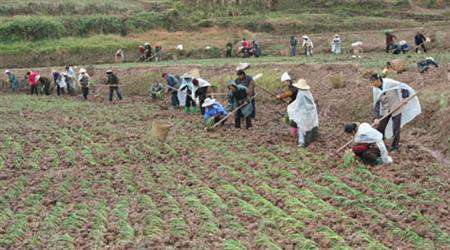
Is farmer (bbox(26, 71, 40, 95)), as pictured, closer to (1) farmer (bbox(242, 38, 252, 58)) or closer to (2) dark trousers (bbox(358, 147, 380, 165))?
(1) farmer (bbox(242, 38, 252, 58))

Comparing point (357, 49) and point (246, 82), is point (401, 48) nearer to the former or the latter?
point (357, 49)

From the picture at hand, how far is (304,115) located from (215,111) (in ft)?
10.3

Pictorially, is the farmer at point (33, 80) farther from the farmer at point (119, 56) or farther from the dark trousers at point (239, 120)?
the dark trousers at point (239, 120)

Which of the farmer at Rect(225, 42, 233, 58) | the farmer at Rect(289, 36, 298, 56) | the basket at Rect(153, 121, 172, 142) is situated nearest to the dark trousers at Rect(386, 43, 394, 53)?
the farmer at Rect(289, 36, 298, 56)

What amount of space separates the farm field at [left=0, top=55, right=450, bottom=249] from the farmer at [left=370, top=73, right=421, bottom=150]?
520mm

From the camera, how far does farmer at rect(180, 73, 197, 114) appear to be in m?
18.3

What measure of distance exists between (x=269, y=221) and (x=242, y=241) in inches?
29.0

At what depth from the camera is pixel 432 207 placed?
928cm

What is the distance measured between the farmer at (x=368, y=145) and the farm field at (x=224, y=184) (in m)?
0.23

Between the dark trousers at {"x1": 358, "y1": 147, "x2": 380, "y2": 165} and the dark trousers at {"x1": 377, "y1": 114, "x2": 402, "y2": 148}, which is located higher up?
the dark trousers at {"x1": 377, "y1": 114, "x2": 402, "y2": 148}

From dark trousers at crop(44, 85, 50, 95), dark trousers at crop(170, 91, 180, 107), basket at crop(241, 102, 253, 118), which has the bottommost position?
dark trousers at crop(44, 85, 50, 95)

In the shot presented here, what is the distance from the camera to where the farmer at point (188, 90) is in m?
18.3

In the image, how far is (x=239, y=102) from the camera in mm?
15328

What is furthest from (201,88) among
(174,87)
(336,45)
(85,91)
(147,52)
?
(147,52)
